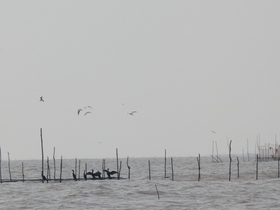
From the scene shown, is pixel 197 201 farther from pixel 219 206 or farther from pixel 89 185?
pixel 89 185

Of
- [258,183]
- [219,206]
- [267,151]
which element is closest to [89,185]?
[258,183]

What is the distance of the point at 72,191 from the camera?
160 ft

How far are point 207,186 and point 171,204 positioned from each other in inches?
590

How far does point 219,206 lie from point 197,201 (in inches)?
134

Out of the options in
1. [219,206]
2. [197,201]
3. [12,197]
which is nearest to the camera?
[219,206]

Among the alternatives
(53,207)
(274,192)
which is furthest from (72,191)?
(274,192)

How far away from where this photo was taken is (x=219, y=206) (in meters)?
37.6

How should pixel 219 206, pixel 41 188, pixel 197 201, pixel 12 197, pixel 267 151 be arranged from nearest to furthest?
pixel 219 206
pixel 197 201
pixel 12 197
pixel 41 188
pixel 267 151

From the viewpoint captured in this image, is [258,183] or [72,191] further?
[258,183]

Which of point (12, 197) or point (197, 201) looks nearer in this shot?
point (197, 201)

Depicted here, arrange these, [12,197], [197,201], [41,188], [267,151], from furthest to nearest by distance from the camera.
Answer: [267,151] < [41,188] < [12,197] < [197,201]

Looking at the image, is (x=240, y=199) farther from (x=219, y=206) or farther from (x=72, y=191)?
(x=72, y=191)

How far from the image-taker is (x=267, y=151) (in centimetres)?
13750

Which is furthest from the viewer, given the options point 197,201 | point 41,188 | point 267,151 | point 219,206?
point 267,151
